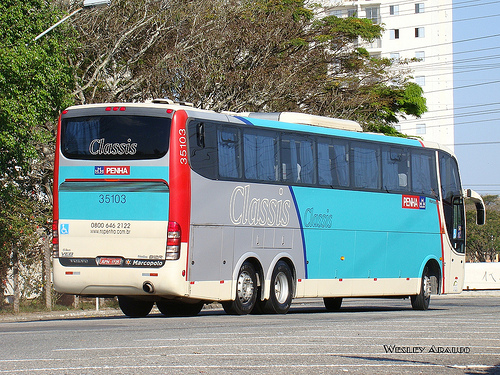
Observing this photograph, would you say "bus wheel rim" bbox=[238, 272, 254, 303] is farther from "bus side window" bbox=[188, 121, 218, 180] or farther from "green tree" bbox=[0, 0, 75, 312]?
"green tree" bbox=[0, 0, 75, 312]

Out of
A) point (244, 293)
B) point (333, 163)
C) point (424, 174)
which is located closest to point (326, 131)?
point (333, 163)

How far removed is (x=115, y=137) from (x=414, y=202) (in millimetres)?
8980

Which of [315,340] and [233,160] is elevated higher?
[233,160]

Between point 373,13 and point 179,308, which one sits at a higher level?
point 373,13

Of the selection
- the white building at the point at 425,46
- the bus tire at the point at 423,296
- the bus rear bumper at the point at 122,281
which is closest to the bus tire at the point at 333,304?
the bus tire at the point at 423,296

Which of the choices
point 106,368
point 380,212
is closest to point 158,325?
point 106,368

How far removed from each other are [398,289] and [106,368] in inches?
584

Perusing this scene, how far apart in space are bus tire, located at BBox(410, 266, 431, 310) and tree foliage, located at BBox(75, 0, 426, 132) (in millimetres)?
11533

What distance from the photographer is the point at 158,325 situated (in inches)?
558

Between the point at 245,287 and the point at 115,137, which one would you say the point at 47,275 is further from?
the point at 115,137

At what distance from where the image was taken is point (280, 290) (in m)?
18.8

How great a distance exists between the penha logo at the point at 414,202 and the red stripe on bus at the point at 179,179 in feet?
25.5

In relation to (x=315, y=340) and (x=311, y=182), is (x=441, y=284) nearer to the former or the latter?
(x=311, y=182)

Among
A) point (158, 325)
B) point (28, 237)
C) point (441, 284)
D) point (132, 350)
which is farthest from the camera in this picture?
point (28, 237)
